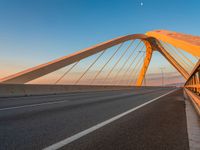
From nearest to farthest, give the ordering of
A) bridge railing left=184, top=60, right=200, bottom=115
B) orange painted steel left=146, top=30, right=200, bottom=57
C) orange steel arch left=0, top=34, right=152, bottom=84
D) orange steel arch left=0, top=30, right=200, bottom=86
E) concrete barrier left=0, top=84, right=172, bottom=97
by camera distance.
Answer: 1. bridge railing left=184, top=60, right=200, bottom=115
2. orange painted steel left=146, top=30, right=200, bottom=57
3. concrete barrier left=0, top=84, right=172, bottom=97
4. orange steel arch left=0, top=30, right=200, bottom=86
5. orange steel arch left=0, top=34, right=152, bottom=84

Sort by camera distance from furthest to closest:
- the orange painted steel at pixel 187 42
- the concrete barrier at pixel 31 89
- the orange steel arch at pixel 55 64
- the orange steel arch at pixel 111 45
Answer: the orange steel arch at pixel 55 64
the orange steel arch at pixel 111 45
the concrete barrier at pixel 31 89
the orange painted steel at pixel 187 42

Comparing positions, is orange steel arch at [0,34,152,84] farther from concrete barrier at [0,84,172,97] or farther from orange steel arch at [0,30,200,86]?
concrete barrier at [0,84,172,97]

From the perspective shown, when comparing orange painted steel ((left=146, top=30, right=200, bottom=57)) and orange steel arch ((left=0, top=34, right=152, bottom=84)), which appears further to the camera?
orange steel arch ((left=0, top=34, right=152, bottom=84))

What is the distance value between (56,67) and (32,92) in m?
7.73

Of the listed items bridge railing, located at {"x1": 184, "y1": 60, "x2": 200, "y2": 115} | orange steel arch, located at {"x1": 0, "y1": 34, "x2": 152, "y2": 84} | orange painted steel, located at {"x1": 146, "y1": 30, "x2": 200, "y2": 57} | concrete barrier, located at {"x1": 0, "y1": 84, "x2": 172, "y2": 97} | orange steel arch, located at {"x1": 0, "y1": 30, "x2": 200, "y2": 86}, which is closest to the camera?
bridge railing, located at {"x1": 184, "y1": 60, "x2": 200, "y2": 115}

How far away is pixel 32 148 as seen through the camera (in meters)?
2.71

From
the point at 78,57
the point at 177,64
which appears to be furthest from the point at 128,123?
the point at 177,64

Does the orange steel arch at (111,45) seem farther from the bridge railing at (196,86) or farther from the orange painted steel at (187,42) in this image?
the bridge railing at (196,86)

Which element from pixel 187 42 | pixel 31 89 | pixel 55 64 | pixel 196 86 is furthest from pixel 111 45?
pixel 196 86

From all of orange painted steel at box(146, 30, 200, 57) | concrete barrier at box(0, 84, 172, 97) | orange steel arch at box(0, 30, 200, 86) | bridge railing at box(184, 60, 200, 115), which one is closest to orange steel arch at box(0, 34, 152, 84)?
orange steel arch at box(0, 30, 200, 86)

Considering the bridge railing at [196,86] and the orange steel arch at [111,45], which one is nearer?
the bridge railing at [196,86]

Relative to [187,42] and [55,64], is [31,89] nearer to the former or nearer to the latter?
[55,64]

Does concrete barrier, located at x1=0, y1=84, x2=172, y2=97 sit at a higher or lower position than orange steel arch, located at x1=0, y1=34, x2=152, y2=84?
lower

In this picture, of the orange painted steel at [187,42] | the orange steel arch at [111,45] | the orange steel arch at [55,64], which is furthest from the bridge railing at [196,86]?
the orange steel arch at [55,64]
